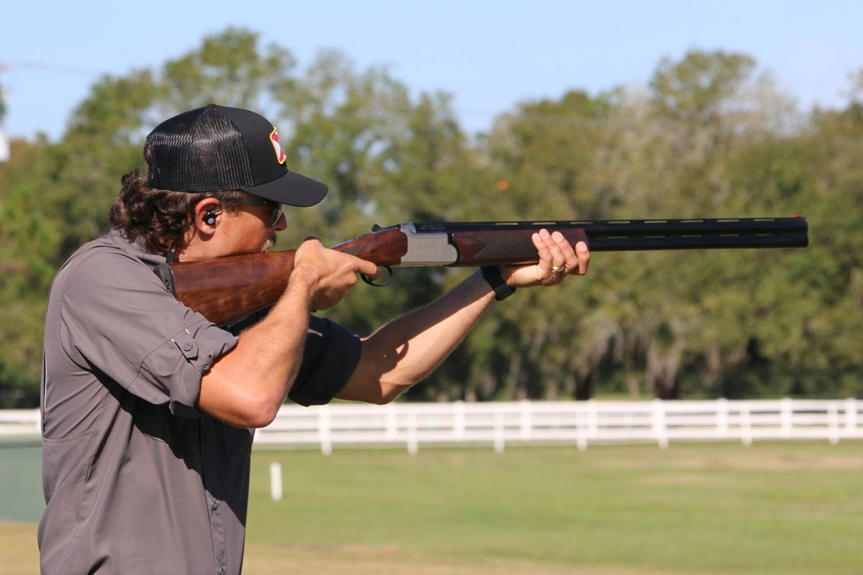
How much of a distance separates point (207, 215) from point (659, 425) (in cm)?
3332

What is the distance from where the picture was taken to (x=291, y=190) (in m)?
3.39

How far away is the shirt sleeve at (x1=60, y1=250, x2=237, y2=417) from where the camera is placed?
2957 mm

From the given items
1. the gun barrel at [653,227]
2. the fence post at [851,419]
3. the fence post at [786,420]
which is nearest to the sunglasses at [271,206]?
the gun barrel at [653,227]

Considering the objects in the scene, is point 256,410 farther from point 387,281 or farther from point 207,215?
point 387,281

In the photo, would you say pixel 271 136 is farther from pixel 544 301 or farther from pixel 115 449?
pixel 544 301

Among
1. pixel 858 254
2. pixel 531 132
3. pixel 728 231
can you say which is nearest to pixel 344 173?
pixel 531 132

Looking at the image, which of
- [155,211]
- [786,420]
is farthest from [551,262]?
[786,420]

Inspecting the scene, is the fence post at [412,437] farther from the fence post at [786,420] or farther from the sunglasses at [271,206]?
the sunglasses at [271,206]

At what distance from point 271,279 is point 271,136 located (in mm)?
396

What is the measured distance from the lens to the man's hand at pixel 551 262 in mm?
4242

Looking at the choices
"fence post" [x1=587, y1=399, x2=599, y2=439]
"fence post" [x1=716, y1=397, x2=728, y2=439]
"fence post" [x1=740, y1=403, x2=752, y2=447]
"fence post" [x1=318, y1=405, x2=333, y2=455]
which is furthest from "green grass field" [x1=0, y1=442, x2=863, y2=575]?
"fence post" [x1=716, y1=397, x2=728, y2=439]

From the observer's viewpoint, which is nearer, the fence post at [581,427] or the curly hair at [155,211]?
the curly hair at [155,211]

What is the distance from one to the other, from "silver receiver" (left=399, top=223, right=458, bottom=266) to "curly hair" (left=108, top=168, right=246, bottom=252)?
38.3 inches

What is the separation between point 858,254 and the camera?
49906 millimetres
